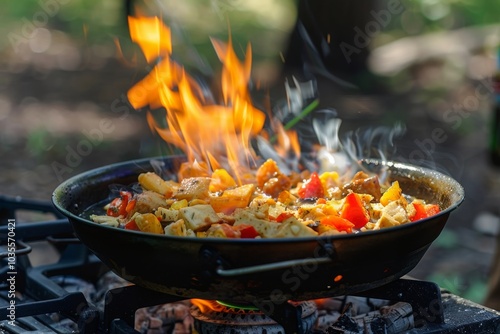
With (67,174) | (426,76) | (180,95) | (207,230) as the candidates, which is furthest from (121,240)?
(426,76)

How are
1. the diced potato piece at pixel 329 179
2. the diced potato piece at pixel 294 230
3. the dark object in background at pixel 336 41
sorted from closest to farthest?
1. the diced potato piece at pixel 294 230
2. the diced potato piece at pixel 329 179
3. the dark object in background at pixel 336 41

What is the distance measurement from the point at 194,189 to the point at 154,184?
26 cm

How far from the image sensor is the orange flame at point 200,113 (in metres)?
3.25

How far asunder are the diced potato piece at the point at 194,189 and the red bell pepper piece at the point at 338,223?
55 centimetres

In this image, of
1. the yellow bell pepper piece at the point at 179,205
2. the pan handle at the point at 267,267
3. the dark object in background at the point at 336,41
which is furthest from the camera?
the dark object in background at the point at 336,41

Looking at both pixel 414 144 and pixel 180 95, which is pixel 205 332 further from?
pixel 414 144

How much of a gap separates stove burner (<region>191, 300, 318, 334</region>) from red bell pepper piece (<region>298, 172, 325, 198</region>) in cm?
50

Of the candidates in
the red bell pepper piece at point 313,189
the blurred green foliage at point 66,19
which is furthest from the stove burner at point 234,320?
the blurred green foliage at point 66,19

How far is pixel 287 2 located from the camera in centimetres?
1672

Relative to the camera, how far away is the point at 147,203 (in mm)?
2701

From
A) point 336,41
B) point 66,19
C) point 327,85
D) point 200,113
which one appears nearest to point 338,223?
point 200,113

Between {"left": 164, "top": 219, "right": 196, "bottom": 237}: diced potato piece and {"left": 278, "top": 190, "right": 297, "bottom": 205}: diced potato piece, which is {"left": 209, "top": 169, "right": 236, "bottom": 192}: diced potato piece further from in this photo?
{"left": 164, "top": 219, "right": 196, "bottom": 237}: diced potato piece

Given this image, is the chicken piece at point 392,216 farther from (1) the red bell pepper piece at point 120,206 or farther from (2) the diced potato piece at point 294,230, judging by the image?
(1) the red bell pepper piece at point 120,206

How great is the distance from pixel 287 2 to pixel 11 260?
47.3ft
